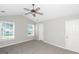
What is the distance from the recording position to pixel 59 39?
1.48 meters

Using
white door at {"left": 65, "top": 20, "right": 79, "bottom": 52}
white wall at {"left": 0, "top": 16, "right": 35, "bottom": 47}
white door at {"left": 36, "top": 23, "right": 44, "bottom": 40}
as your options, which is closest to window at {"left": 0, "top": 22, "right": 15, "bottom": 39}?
white wall at {"left": 0, "top": 16, "right": 35, "bottom": 47}

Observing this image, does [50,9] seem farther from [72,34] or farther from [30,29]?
[72,34]

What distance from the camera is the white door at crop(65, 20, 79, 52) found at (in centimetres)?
136

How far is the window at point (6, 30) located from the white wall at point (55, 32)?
0.53m

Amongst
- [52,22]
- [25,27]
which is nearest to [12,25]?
[25,27]

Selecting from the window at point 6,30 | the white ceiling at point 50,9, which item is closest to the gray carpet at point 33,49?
the window at point 6,30

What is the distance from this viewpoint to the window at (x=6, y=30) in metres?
1.27

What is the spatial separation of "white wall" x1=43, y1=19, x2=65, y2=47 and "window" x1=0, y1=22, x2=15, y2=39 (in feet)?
1.75

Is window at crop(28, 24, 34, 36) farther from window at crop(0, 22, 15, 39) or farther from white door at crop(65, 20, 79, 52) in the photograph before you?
white door at crop(65, 20, 79, 52)

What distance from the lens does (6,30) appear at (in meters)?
1.28

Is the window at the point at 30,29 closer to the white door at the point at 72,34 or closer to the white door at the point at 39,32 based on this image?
the white door at the point at 39,32

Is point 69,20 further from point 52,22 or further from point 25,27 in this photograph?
point 25,27
